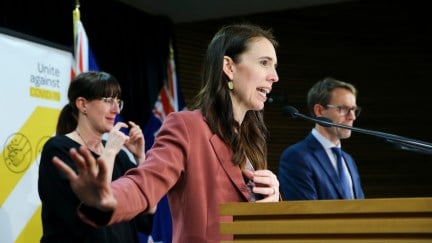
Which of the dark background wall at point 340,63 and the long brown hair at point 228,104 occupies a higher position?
the dark background wall at point 340,63

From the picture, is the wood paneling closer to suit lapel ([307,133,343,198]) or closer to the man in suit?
the man in suit

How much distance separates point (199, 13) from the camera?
672 cm

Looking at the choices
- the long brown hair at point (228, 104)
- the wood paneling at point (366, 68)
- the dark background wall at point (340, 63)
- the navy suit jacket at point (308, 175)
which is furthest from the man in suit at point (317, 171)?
the wood paneling at point (366, 68)

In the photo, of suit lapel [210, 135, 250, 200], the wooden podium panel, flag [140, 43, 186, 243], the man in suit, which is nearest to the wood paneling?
flag [140, 43, 186, 243]

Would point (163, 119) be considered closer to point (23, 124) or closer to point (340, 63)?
point (340, 63)

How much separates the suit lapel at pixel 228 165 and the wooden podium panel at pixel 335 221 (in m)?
0.47

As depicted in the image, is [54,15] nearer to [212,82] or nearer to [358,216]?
[212,82]

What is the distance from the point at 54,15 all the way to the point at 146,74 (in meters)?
1.33

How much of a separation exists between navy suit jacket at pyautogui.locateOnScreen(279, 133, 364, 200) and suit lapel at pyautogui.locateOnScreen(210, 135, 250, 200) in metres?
1.77

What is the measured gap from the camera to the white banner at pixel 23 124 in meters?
3.56

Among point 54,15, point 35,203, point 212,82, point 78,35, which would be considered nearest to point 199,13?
point 54,15

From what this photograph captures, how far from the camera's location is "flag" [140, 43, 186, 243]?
5469 millimetres

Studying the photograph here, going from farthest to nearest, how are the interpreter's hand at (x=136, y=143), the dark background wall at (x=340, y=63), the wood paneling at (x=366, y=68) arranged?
the wood paneling at (x=366, y=68)
the dark background wall at (x=340, y=63)
the interpreter's hand at (x=136, y=143)

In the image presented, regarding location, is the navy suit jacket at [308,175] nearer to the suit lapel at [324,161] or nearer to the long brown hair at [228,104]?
the suit lapel at [324,161]
